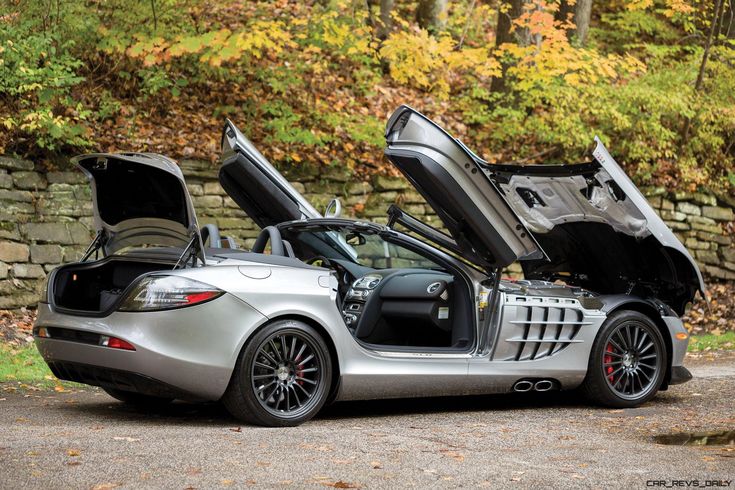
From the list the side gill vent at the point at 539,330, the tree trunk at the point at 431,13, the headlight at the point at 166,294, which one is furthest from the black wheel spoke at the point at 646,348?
the tree trunk at the point at 431,13

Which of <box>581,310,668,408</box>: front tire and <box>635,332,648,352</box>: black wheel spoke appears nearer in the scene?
<box>581,310,668,408</box>: front tire

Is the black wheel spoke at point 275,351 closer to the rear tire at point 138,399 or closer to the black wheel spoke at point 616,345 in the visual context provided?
the rear tire at point 138,399

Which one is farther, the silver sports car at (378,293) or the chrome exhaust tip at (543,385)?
the chrome exhaust tip at (543,385)

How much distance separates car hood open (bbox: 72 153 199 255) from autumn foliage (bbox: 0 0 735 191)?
238 inches

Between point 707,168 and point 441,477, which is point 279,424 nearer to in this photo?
point 441,477

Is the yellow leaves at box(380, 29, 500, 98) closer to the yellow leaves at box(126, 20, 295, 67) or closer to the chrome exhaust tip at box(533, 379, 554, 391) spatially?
the yellow leaves at box(126, 20, 295, 67)

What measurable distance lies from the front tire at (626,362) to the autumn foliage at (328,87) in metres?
7.27

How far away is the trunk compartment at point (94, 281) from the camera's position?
22.9 feet

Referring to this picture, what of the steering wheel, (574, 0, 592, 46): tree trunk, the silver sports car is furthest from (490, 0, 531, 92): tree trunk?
the steering wheel

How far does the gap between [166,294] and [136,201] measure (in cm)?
117

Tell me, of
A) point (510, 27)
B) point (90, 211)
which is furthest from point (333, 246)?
point (510, 27)

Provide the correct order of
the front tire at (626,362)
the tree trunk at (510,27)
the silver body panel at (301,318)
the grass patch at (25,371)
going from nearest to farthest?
1. the silver body panel at (301,318)
2. the front tire at (626,362)
3. the grass patch at (25,371)
4. the tree trunk at (510,27)

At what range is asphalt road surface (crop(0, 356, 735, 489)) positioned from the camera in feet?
15.9

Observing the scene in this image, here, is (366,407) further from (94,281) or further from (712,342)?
(712,342)
